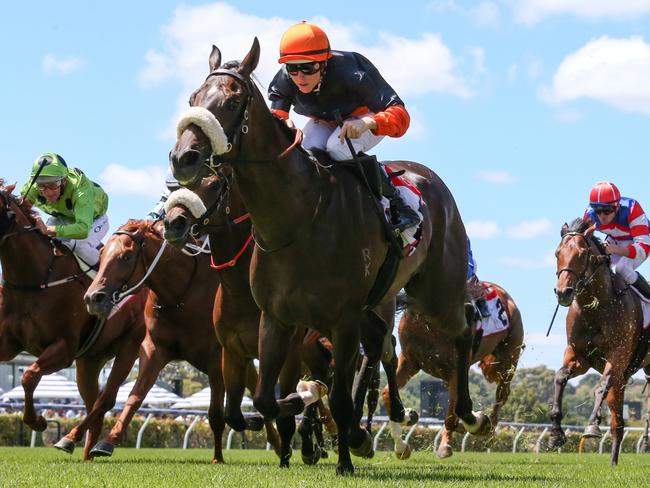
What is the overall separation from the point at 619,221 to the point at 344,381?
5576mm

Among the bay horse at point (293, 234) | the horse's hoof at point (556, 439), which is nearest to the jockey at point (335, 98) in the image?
the bay horse at point (293, 234)

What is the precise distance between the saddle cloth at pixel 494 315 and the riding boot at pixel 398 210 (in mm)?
6350

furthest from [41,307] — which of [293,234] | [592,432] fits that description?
[592,432]

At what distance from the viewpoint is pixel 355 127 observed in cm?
679

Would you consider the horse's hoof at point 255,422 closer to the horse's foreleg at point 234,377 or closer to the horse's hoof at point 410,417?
the horse's foreleg at point 234,377

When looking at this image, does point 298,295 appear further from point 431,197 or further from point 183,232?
point 431,197

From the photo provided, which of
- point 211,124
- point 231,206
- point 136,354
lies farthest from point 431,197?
point 136,354

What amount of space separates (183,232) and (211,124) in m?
1.65

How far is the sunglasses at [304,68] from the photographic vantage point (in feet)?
22.7

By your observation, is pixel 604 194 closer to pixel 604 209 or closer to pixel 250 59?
pixel 604 209

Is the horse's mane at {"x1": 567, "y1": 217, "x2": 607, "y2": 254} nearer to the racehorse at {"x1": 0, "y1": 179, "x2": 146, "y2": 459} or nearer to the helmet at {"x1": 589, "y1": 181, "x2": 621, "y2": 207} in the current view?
the helmet at {"x1": 589, "y1": 181, "x2": 621, "y2": 207}

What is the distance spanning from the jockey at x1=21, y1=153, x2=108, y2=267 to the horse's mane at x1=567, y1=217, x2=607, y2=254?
438 centimetres

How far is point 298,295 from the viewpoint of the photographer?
21.0ft

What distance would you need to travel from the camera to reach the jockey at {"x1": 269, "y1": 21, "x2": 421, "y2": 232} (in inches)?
269
